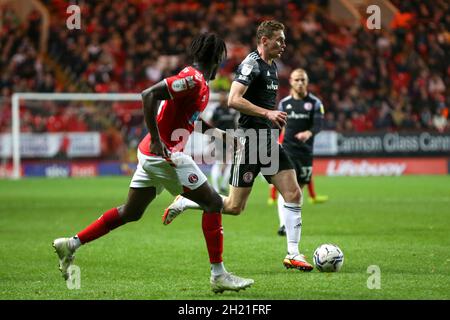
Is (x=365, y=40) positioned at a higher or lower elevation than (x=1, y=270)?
higher

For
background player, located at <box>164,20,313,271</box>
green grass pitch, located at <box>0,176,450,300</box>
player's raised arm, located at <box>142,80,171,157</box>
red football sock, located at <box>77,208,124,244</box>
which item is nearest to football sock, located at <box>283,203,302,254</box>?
background player, located at <box>164,20,313,271</box>

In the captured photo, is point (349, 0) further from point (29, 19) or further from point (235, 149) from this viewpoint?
point (235, 149)

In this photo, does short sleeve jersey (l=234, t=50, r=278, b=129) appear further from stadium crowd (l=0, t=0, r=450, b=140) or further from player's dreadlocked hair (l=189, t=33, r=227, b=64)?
stadium crowd (l=0, t=0, r=450, b=140)

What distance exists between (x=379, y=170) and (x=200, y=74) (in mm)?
20418

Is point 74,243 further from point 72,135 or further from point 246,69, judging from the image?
point 72,135

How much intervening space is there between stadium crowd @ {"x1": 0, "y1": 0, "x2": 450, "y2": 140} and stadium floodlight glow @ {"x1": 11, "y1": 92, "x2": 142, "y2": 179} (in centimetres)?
36

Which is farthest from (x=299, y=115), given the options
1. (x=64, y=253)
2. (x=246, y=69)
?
(x=64, y=253)

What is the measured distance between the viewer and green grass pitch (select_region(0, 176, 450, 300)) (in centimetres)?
702

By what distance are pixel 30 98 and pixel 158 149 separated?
20853 mm

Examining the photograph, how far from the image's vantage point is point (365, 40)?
2938 cm

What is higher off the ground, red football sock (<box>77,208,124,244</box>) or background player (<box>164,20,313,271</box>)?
background player (<box>164,20,313,271</box>)

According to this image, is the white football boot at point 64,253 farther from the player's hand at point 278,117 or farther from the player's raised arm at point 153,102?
the player's hand at point 278,117

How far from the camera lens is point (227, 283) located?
6852mm
